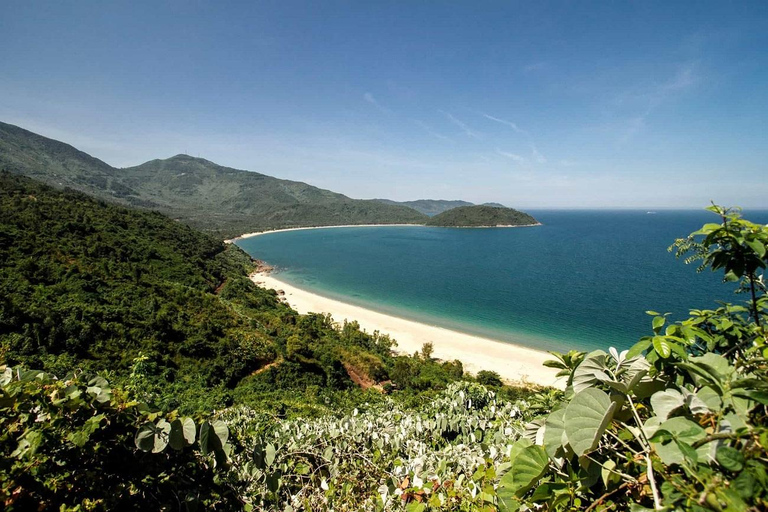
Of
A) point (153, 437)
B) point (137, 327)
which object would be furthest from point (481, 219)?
point (153, 437)

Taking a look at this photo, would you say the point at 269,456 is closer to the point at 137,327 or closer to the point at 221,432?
the point at 221,432

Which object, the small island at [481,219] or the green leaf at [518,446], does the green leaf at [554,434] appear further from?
the small island at [481,219]

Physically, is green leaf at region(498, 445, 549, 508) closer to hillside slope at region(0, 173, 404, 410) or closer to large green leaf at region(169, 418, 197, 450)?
large green leaf at region(169, 418, 197, 450)

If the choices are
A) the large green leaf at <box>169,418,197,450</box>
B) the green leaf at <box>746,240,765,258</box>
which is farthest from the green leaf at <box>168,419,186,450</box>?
the green leaf at <box>746,240,765,258</box>

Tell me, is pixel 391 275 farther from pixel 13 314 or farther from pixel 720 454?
pixel 720 454

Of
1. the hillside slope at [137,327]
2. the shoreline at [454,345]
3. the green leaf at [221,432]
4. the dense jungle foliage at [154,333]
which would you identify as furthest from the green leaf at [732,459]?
the shoreline at [454,345]

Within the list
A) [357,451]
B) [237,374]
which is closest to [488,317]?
[237,374]
